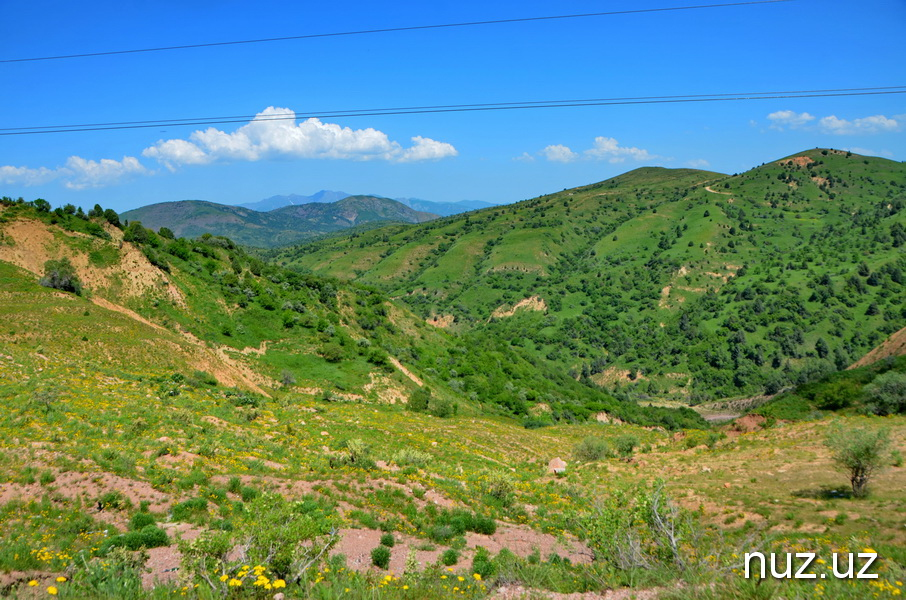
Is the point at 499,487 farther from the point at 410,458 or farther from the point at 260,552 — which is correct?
the point at 260,552

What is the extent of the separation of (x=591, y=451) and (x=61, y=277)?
138 feet

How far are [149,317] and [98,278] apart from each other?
591 cm

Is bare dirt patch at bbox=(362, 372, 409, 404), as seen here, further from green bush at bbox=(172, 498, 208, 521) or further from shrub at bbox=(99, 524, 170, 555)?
shrub at bbox=(99, 524, 170, 555)

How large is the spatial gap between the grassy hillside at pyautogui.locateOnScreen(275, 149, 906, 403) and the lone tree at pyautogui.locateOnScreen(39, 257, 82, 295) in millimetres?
95586

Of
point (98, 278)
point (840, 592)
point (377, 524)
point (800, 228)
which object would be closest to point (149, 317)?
point (98, 278)

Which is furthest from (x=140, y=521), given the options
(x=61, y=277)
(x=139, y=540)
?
(x=61, y=277)

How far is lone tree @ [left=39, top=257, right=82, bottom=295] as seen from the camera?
37.0 meters

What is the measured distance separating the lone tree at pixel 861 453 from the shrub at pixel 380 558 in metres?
16.7

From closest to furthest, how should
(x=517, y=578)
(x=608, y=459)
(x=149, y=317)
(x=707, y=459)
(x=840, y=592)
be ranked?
(x=840, y=592), (x=517, y=578), (x=707, y=459), (x=608, y=459), (x=149, y=317)

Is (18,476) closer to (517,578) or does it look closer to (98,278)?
(517,578)

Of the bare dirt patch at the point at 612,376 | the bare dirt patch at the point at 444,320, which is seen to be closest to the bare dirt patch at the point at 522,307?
the bare dirt patch at the point at 444,320

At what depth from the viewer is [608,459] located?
3014 cm

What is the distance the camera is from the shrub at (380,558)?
1166 cm

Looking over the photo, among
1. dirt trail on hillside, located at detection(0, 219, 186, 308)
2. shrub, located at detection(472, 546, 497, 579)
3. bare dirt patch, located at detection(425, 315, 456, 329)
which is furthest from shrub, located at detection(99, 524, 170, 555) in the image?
bare dirt patch, located at detection(425, 315, 456, 329)
